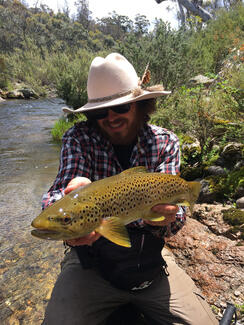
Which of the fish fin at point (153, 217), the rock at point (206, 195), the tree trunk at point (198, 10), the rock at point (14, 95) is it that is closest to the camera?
the fish fin at point (153, 217)

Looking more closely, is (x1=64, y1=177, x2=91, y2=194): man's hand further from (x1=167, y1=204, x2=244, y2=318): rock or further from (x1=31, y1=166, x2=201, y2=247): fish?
(x1=167, y1=204, x2=244, y2=318): rock

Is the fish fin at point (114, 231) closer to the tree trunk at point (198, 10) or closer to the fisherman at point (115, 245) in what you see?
the fisherman at point (115, 245)

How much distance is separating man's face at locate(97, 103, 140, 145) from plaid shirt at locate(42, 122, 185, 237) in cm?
8

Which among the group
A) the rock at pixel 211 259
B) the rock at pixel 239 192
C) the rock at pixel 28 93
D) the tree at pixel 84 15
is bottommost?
the rock at pixel 211 259

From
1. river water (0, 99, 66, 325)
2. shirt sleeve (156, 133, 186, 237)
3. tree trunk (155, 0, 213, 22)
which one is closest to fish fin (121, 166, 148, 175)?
shirt sleeve (156, 133, 186, 237)

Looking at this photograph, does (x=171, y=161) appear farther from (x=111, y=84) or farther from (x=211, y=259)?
(x=211, y=259)

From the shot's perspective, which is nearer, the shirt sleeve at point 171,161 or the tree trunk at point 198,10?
the shirt sleeve at point 171,161

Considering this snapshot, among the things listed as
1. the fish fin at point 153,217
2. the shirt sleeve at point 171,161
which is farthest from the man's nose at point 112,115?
the fish fin at point 153,217

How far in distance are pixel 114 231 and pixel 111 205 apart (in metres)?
0.17

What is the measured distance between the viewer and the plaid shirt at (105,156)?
214cm

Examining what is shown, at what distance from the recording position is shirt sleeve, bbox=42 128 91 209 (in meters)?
2.09

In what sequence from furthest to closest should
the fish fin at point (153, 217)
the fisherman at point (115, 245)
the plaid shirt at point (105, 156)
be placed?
the plaid shirt at point (105, 156) → the fisherman at point (115, 245) → the fish fin at point (153, 217)

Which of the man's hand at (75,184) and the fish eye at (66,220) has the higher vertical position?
the man's hand at (75,184)

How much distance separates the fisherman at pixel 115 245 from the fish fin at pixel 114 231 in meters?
0.54
